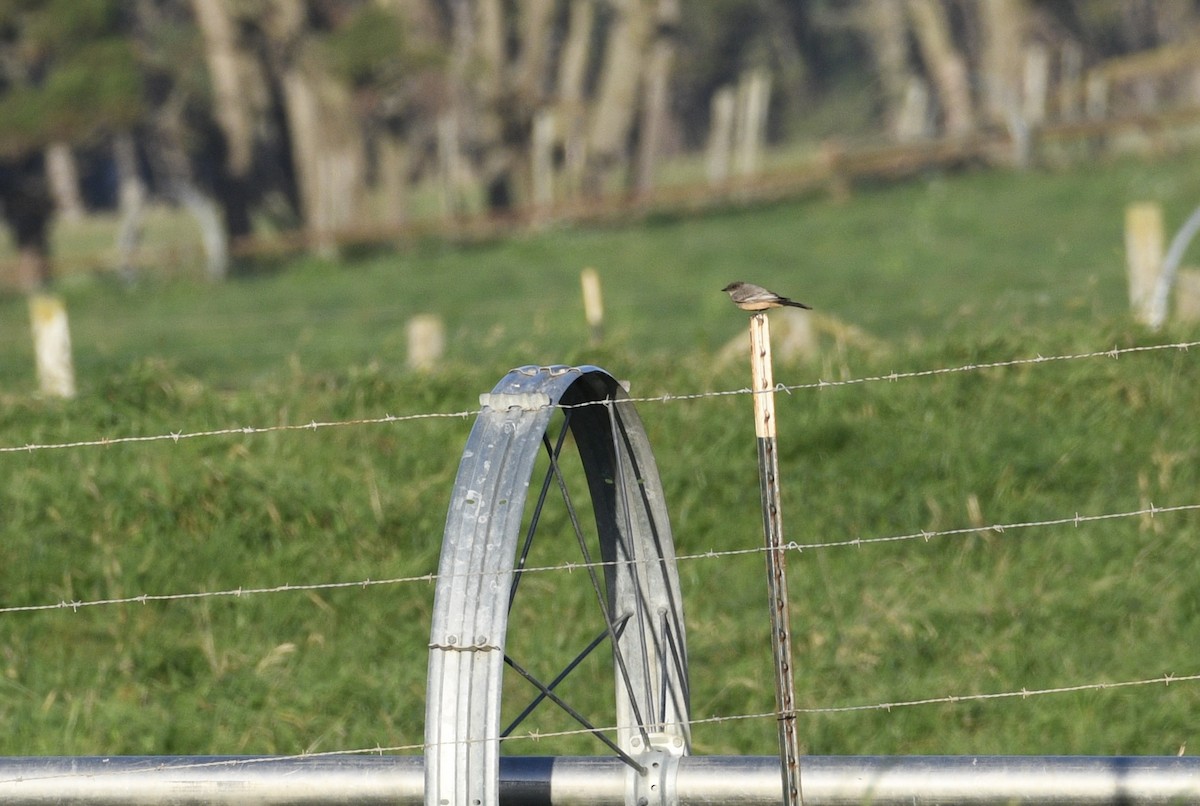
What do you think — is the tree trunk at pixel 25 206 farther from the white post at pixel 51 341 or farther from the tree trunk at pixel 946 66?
the tree trunk at pixel 946 66

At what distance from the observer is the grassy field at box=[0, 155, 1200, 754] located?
6277 millimetres

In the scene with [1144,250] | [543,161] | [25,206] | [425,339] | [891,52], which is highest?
[891,52]

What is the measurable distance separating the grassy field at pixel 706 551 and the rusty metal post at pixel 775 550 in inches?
91.7

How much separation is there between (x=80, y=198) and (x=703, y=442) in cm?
5234

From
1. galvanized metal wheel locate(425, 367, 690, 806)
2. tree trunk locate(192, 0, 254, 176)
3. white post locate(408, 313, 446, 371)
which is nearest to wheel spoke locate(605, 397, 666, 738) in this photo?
galvanized metal wheel locate(425, 367, 690, 806)

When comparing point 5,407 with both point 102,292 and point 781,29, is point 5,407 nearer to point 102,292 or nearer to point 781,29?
point 102,292

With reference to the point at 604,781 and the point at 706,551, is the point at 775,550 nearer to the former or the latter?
the point at 604,781

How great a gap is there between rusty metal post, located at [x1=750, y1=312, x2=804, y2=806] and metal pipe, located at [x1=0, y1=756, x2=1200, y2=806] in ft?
0.99

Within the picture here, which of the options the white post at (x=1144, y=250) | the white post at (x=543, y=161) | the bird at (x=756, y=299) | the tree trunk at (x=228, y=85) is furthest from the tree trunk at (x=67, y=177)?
the bird at (x=756, y=299)

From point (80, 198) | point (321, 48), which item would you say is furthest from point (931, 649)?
point (80, 198)

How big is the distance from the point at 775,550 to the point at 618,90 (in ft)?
85.9

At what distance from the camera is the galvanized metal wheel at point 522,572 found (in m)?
3.45

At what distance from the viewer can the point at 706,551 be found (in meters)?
7.48

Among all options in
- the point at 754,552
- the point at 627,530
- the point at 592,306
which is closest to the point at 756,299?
the point at 627,530
